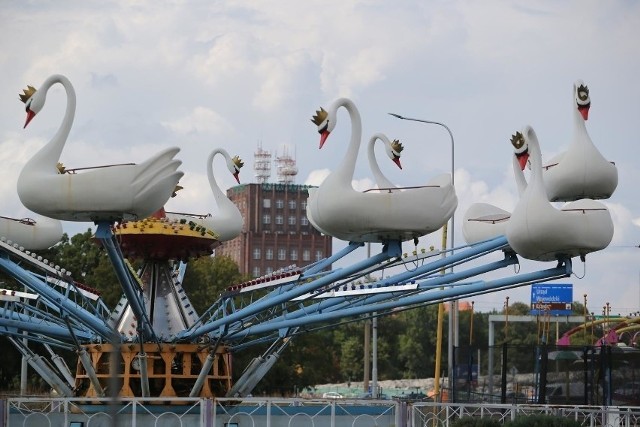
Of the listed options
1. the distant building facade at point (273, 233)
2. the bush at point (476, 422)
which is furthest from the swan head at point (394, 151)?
the distant building facade at point (273, 233)

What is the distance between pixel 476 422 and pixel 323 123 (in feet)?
26.0

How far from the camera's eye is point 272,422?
29.2 meters

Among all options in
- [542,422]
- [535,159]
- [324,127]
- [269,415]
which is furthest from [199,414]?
[535,159]

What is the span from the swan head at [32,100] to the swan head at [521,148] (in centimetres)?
1049

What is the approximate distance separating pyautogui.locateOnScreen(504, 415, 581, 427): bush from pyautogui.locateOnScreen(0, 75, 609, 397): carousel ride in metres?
4.67

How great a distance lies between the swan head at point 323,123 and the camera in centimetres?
2958

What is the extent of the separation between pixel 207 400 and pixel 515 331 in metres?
89.7

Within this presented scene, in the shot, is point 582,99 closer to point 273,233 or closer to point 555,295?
point 555,295

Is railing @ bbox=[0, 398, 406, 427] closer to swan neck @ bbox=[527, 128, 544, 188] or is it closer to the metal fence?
the metal fence

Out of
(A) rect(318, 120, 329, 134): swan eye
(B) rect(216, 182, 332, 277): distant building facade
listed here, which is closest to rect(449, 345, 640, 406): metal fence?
(A) rect(318, 120, 329, 134): swan eye

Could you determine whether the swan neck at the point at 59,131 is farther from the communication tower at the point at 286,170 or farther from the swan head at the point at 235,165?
the communication tower at the point at 286,170

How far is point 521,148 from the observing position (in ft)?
95.6

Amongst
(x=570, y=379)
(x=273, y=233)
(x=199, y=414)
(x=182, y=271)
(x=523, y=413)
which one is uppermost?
(x=273, y=233)

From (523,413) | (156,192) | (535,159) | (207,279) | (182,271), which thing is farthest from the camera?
(207,279)
